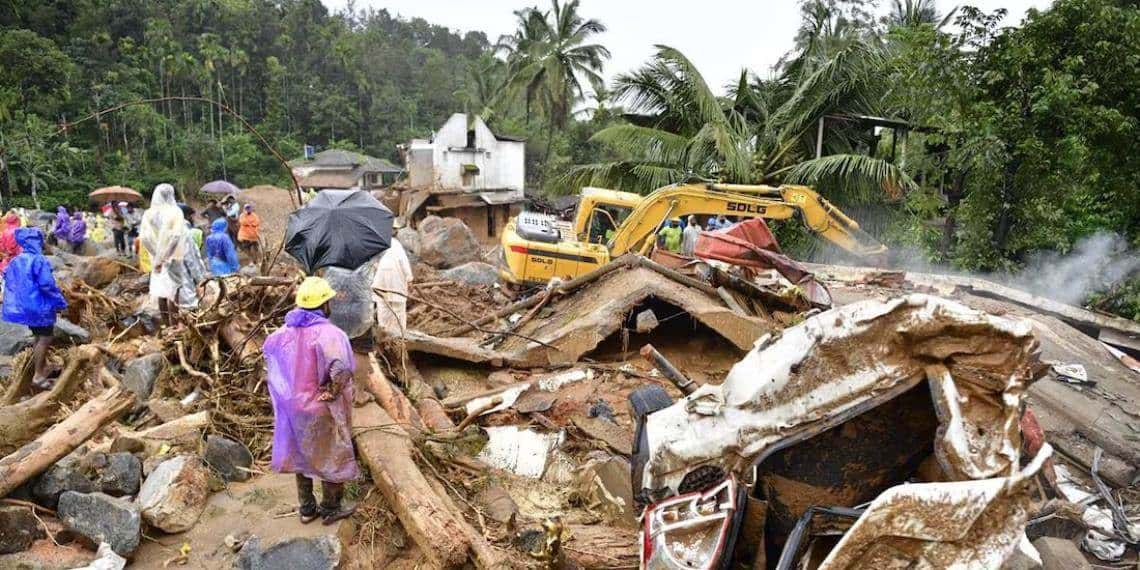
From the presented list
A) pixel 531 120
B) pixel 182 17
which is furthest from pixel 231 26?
pixel 531 120

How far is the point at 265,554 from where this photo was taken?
352 cm

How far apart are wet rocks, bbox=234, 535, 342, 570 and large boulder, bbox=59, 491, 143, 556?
1.84 feet

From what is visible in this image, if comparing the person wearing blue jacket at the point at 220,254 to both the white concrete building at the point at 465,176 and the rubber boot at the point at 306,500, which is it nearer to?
the rubber boot at the point at 306,500

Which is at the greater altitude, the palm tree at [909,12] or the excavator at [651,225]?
the palm tree at [909,12]

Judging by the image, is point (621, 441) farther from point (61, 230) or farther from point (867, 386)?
point (61, 230)

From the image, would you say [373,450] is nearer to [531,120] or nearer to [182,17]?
[531,120]

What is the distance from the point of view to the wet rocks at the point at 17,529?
11.1 ft

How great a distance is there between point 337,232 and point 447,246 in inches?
373

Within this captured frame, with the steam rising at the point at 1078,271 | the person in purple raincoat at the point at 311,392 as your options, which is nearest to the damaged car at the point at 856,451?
the person in purple raincoat at the point at 311,392

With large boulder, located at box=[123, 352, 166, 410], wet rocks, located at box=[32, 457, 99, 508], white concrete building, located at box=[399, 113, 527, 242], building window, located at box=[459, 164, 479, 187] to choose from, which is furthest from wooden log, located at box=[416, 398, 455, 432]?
building window, located at box=[459, 164, 479, 187]

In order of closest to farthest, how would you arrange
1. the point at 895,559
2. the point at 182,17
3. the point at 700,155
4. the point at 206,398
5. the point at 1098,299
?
the point at 895,559 < the point at 206,398 < the point at 1098,299 < the point at 700,155 < the point at 182,17

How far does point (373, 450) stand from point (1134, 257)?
1043cm

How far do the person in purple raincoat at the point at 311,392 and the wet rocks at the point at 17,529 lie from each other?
1.17 meters

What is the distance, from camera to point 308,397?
368 centimetres
